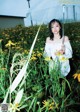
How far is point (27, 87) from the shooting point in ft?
9.45

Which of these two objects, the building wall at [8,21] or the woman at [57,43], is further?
the building wall at [8,21]

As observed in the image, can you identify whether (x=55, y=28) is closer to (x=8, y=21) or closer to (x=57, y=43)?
(x=57, y=43)

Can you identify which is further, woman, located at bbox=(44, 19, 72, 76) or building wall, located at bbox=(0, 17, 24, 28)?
building wall, located at bbox=(0, 17, 24, 28)

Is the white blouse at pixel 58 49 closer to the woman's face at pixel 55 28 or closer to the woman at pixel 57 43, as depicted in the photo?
the woman at pixel 57 43

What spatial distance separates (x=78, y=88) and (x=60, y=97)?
1.45 feet

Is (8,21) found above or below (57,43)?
below

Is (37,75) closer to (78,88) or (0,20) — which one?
(78,88)

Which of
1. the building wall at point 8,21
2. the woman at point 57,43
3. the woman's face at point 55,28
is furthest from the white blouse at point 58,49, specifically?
the building wall at point 8,21

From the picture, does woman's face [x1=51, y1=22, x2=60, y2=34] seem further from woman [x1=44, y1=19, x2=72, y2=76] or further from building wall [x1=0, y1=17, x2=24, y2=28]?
building wall [x1=0, y1=17, x2=24, y2=28]

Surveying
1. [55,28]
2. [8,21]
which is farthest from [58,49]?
[8,21]

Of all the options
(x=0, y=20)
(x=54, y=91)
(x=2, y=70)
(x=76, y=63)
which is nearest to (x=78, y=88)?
(x=54, y=91)

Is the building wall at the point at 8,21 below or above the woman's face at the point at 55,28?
below

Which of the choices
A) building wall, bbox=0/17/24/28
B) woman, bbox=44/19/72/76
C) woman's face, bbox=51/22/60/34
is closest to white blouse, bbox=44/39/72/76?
woman, bbox=44/19/72/76

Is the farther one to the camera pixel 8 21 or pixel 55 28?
pixel 8 21
